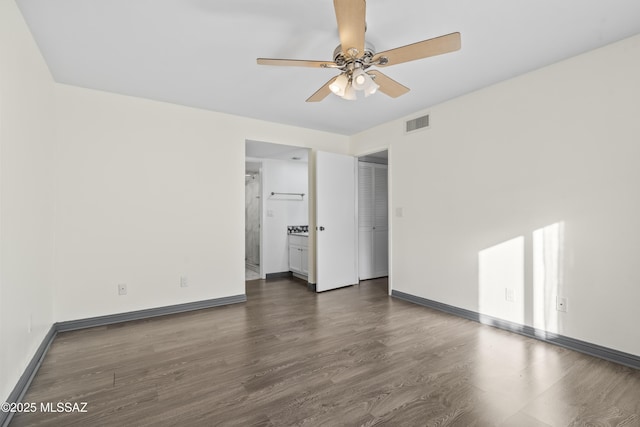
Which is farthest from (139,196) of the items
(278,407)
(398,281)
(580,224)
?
(580,224)

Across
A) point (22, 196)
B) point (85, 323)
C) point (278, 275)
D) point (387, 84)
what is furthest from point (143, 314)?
point (387, 84)

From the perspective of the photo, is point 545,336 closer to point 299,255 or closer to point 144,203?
point 299,255

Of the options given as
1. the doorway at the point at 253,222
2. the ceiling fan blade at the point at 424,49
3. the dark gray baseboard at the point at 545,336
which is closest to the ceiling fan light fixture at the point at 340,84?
the ceiling fan blade at the point at 424,49

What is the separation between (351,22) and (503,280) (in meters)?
2.78

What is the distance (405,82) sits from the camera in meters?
2.99

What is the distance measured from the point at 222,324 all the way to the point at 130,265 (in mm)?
1248

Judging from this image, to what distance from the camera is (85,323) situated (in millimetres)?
3080

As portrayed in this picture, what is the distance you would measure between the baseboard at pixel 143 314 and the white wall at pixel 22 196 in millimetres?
313

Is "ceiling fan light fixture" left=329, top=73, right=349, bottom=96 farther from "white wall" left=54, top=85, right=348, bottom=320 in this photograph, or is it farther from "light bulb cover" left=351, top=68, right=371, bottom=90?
"white wall" left=54, top=85, right=348, bottom=320

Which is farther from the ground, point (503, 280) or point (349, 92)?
point (349, 92)

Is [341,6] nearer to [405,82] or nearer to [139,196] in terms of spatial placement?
[405,82]

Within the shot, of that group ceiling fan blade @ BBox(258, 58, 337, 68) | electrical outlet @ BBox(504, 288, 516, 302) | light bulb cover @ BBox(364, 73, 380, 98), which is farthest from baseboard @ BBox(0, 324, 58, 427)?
electrical outlet @ BBox(504, 288, 516, 302)

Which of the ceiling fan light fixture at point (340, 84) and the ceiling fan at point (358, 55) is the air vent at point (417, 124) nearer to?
the ceiling fan at point (358, 55)

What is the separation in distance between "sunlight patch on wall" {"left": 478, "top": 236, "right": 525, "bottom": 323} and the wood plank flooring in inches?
8.8
